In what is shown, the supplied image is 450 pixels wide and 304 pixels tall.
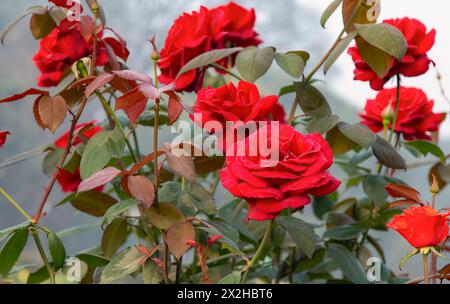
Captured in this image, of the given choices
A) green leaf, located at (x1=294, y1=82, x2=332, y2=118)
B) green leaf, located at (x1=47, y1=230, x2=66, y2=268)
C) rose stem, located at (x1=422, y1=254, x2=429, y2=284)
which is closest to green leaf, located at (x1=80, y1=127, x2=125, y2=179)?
green leaf, located at (x1=47, y1=230, x2=66, y2=268)

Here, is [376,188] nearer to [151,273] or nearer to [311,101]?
[311,101]

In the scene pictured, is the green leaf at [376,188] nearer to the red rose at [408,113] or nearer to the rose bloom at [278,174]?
the red rose at [408,113]

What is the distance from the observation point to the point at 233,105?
1.86 feet

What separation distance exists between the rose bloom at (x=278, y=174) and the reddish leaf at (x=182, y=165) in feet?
0.08

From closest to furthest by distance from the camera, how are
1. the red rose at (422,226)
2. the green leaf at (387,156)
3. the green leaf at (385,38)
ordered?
the red rose at (422,226) < the green leaf at (385,38) < the green leaf at (387,156)

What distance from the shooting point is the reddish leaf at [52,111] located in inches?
21.1

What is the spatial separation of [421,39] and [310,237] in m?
0.24

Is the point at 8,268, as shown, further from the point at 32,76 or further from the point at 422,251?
the point at 32,76

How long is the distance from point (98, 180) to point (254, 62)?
0.63 feet

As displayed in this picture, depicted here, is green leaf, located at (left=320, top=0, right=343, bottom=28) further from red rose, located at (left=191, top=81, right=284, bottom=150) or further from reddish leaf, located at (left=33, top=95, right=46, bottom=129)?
reddish leaf, located at (left=33, top=95, right=46, bottom=129)

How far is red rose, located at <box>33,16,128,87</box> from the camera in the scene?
67 cm

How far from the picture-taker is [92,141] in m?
0.63

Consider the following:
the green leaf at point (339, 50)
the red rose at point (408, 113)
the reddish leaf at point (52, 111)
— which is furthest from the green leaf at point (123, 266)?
the red rose at point (408, 113)

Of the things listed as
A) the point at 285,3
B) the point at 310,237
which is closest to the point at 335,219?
the point at 310,237
